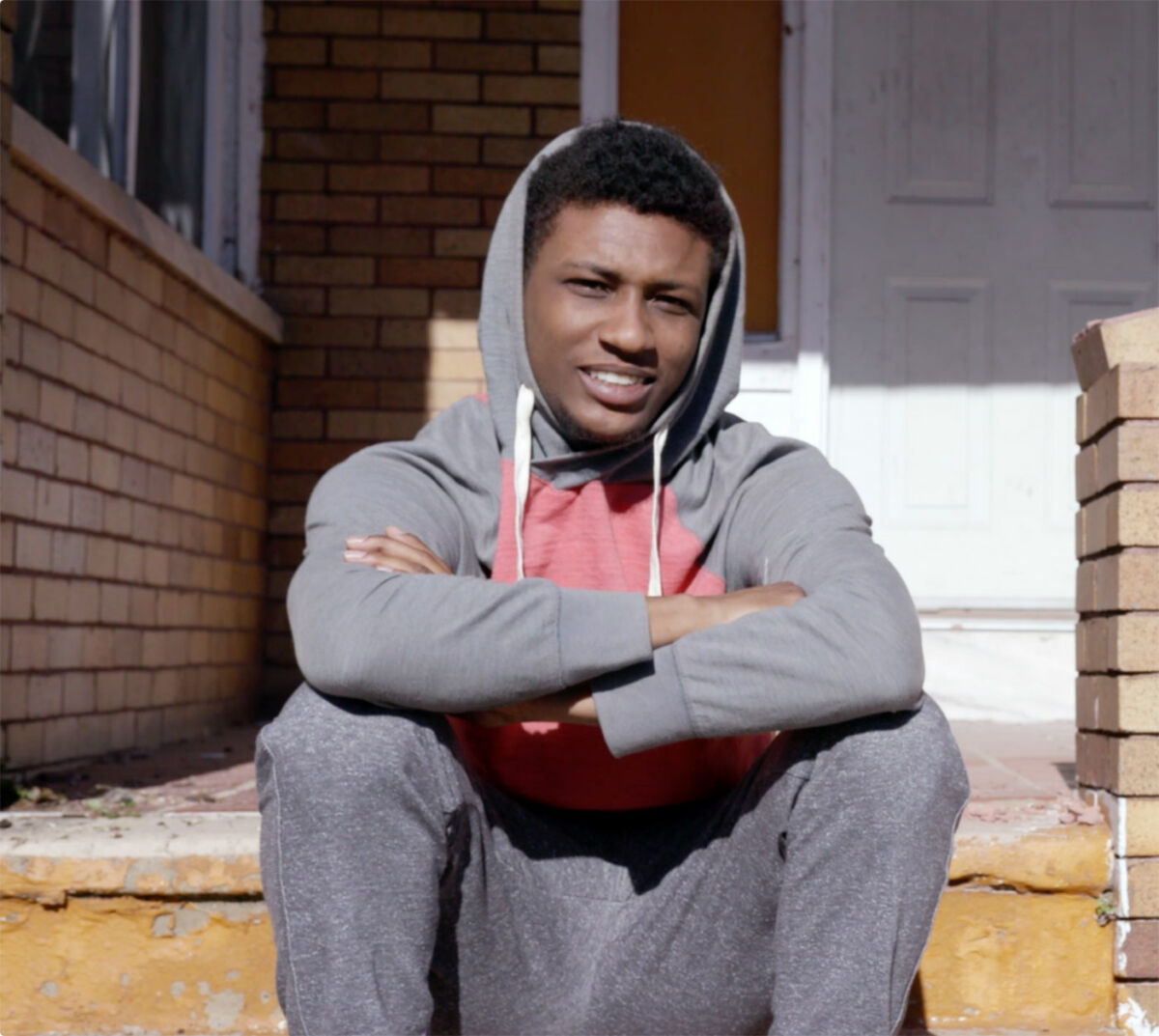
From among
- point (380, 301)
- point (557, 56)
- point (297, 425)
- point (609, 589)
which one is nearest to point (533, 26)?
point (557, 56)

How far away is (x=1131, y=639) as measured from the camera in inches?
96.9

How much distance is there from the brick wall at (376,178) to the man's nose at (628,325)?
8.69 ft

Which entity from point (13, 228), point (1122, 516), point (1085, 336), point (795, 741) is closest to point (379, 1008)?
point (795, 741)

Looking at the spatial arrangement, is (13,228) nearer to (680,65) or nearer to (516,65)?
(516,65)

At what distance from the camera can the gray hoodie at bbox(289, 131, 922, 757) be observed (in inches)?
71.7

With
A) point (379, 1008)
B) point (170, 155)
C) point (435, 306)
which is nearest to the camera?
point (379, 1008)

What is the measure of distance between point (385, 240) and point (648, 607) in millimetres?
3209

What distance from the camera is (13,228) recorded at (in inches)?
117

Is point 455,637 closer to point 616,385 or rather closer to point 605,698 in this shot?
point 605,698

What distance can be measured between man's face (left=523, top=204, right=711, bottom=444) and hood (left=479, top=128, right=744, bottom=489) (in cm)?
3

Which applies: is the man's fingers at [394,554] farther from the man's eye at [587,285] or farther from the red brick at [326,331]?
the red brick at [326,331]

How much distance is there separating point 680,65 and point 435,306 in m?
1.12

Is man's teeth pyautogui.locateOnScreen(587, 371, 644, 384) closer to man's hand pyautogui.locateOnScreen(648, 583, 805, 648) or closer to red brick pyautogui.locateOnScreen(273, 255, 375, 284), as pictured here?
man's hand pyautogui.locateOnScreen(648, 583, 805, 648)

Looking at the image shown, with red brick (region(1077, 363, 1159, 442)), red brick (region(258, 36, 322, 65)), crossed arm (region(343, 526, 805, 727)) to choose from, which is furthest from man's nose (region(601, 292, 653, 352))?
red brick (region(258, 36, 322, 65))
